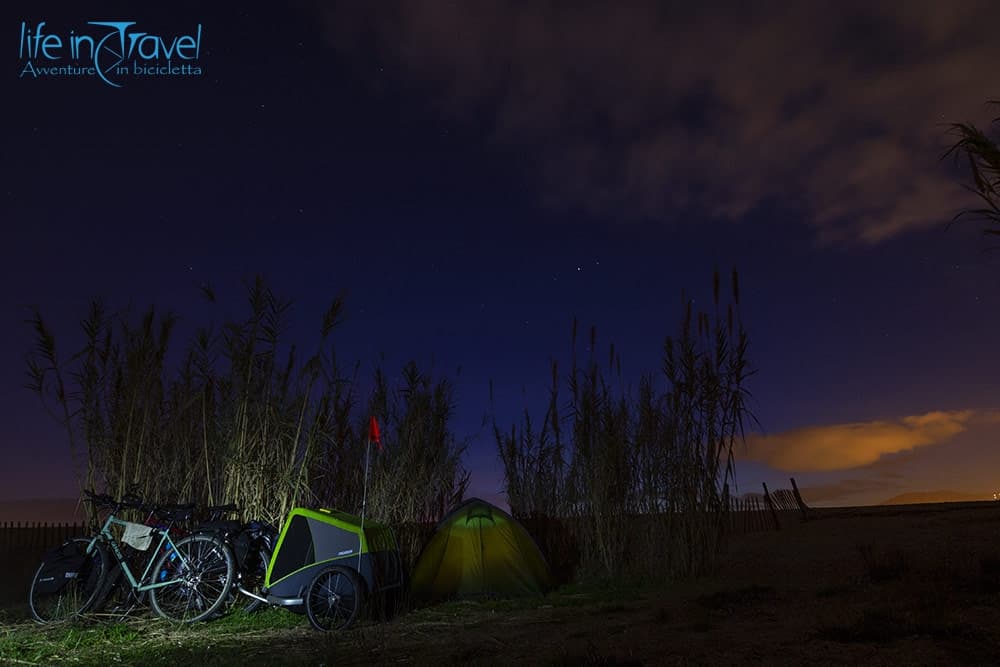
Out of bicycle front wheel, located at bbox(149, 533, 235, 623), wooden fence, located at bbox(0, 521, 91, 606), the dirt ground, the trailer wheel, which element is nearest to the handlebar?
bicycle front wheel, located at bbox(149, 533, 235, 623)

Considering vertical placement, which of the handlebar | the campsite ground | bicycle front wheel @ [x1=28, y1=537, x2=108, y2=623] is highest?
the handlebar

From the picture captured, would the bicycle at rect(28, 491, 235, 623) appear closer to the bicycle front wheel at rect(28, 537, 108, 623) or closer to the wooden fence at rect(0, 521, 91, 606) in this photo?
A: the bicycle front wheel at rect(28, 537, 108, 623)

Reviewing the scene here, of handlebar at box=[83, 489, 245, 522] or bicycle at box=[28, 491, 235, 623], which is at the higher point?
handlebar at box=[83, 489, 245, 522]

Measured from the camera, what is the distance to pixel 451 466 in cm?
1014

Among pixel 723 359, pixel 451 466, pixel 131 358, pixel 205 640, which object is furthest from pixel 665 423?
pixel 131 358

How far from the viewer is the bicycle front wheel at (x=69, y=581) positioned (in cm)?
761

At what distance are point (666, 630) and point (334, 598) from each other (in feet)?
10.8

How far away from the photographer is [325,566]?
24.5 ft

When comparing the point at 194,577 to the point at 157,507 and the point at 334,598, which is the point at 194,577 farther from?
the point at 334,598

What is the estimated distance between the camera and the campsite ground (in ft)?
15.3

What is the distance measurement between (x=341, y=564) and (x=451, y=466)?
2.85m

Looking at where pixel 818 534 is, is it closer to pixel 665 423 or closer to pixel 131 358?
pixel 665 423

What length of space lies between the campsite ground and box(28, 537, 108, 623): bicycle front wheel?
268 millimetres

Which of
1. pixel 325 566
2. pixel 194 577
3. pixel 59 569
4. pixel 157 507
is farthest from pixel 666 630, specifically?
pixel 59 569
